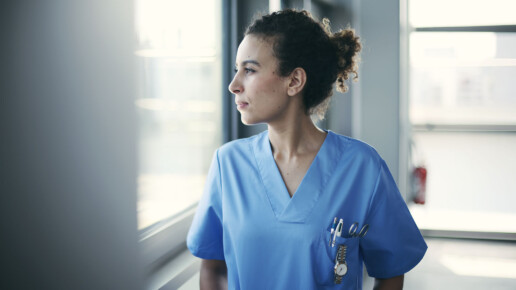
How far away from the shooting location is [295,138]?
0.99 m

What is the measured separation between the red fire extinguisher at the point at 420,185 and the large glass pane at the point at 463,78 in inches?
15.2

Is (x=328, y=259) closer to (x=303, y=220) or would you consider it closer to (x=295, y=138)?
(x=303, y=220)

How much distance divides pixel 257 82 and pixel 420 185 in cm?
230

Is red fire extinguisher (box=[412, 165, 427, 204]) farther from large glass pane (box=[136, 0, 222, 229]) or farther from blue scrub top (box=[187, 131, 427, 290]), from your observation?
blue scrub top (box=[187, 131, 427, 290])

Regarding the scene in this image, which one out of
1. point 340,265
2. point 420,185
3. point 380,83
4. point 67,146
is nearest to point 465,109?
point 420,185

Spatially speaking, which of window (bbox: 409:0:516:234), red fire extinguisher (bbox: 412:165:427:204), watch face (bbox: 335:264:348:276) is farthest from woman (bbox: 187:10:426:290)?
window (bbox: 409:0:516:234)

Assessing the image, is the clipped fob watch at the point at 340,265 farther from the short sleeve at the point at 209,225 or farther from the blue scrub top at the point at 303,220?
the short sleeve at the point at 209,225

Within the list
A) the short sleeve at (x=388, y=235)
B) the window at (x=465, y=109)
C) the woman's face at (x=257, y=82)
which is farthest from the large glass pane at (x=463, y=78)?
the woman's face at (x=257, y=82)

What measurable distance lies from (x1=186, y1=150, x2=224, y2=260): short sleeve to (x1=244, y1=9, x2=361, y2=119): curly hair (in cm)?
29

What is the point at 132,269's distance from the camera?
0.90 m

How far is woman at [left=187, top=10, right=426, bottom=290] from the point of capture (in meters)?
0.87

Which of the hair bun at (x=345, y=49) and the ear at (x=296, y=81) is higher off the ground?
the hair bun at (x=345, y=49)

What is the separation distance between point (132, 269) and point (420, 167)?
7.99 feet

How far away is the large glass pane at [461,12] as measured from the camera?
9.33 feet
